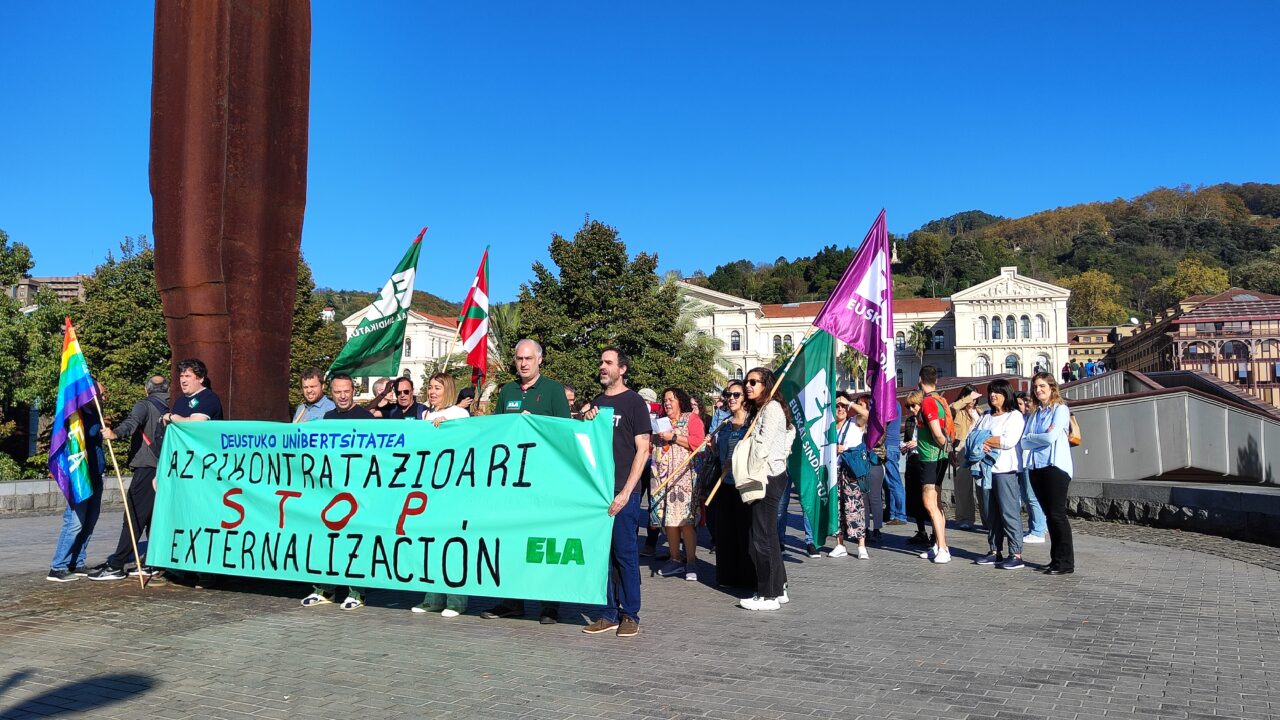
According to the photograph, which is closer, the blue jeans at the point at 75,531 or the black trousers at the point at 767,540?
the black trousers at the point at 767,540

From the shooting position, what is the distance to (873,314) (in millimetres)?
9617

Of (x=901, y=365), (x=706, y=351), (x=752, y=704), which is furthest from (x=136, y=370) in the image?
(x=901, y=365)

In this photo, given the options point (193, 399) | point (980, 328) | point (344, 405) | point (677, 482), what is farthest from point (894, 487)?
point (980, 328)

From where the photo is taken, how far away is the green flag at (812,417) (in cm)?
843

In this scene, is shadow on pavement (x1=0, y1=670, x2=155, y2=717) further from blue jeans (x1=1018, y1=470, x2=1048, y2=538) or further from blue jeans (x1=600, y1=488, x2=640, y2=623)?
blue jeans (x1=1018, y1=470, x2=1048, y2=538)

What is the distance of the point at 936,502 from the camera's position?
9914 millimetres

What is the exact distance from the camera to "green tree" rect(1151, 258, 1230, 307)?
128750 mm

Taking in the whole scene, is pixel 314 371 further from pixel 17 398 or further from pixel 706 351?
pixel 706 351

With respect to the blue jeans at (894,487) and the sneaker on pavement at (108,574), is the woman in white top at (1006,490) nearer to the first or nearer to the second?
the blue jeans at (894,487)

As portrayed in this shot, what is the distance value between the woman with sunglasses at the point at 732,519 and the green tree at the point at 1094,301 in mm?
139637

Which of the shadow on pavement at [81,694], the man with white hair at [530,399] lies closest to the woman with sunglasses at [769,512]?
the man with white hair at [530,399]

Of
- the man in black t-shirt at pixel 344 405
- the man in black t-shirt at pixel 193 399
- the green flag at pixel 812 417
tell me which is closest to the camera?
the man in black t-shirt at pixel 344 405

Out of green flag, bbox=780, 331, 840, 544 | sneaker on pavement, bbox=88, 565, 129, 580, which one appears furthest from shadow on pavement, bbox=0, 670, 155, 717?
green flag, bbox=780, 331, 840, 544

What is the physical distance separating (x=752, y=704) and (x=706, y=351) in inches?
1758
